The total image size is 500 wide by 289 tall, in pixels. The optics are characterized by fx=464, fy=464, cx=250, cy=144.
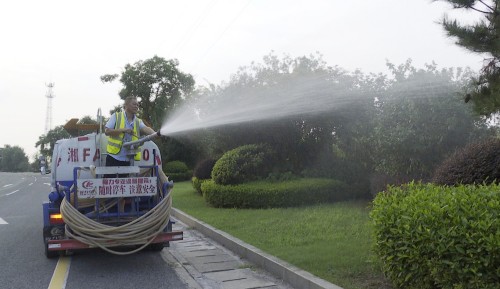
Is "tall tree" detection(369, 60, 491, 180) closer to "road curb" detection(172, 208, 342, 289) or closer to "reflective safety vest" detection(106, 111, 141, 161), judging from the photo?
"road curb" detection(172, 208, 342, 289)

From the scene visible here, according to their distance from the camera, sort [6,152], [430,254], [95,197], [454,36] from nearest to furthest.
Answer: [430,254] → [454,36] → [95,197] → [6,152]

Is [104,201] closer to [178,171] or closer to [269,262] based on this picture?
[269,262]

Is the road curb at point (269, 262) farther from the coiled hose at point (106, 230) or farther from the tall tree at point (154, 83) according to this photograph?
the tall tree at point (154, 83)

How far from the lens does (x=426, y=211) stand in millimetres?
4121

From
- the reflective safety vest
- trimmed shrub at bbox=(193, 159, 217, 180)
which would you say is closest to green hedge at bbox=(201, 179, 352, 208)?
trimmed shrub at bbox=(193, 159, 217, 180)

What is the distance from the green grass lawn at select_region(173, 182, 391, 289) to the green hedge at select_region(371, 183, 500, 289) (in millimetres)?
562

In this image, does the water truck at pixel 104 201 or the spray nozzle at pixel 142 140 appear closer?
the water truck at pixel 104 201

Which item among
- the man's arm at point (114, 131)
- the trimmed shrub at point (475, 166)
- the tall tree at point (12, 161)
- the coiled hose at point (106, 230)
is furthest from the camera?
the tall tree at point (12, 161)

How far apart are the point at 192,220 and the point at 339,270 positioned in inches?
206

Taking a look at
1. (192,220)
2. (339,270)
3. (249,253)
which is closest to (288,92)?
(192,220)

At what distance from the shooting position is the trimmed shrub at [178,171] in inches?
1041

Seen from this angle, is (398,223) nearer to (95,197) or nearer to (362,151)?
(95,197)

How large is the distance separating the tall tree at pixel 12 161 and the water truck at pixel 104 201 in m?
126

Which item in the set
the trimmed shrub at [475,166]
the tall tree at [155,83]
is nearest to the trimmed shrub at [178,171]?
the tall tree at [155,83]
